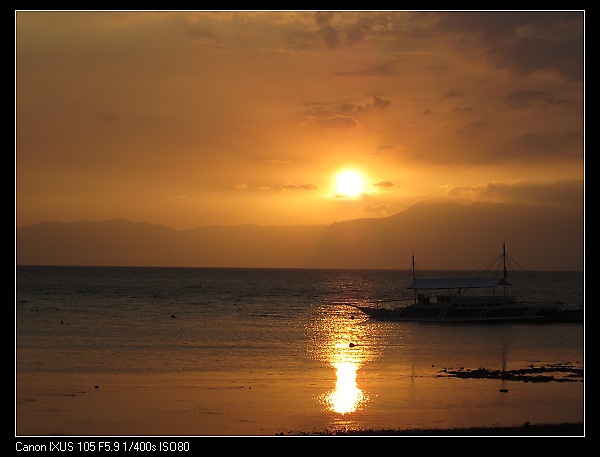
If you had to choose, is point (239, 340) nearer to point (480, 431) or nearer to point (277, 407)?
point (277, 407)

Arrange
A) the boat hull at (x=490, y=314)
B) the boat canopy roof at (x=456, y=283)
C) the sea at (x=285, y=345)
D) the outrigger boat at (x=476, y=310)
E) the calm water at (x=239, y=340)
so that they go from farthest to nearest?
the boat canopy roof at (x=456, y=283) → the outrigger boat at (x=476, y=310) → the boat hull at (x=490, y=314) → the calm water at (x=239, y=340) → the sea at (x=285, y=345)

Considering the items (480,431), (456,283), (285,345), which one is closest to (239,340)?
(285,345)

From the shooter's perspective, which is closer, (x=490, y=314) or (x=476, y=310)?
(x=490, y=314)

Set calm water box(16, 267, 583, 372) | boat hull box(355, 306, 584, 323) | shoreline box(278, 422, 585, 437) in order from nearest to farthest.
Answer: shoreline box(278, 422, 585, 437)
calm water box(16, 267, 583, 372)
boat hull box(355, 306, 584, 323)

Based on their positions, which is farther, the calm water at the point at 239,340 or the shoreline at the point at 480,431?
the calm water at the point at 239,340

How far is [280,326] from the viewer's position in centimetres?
8444

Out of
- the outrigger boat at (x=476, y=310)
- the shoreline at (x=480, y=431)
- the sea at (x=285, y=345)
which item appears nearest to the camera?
the shoreline at (x=480, y=431)

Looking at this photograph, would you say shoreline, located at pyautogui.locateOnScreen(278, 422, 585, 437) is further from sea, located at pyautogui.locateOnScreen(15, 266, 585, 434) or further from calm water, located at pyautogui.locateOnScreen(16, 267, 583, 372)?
calm water, located at pyautogui.locateOnScreen(16, 267, 583, 372)

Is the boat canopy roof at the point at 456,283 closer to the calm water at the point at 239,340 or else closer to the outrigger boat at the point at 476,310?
the outrigger boat at the point at 476,310

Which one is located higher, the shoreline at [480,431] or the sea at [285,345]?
the sea at [285,345]

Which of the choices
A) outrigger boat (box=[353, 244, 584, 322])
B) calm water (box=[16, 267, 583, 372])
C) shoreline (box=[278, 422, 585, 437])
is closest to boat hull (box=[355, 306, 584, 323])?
outrigger boat (box=[353, 244, 584, 322])

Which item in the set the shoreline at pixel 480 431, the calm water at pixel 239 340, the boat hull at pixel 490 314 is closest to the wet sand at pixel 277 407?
the shoreline at pixel 480 431

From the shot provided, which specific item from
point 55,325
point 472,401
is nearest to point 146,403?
point 472,401

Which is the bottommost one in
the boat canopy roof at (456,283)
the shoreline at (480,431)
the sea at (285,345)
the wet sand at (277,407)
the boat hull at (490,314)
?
the shoreline at (480,431)
